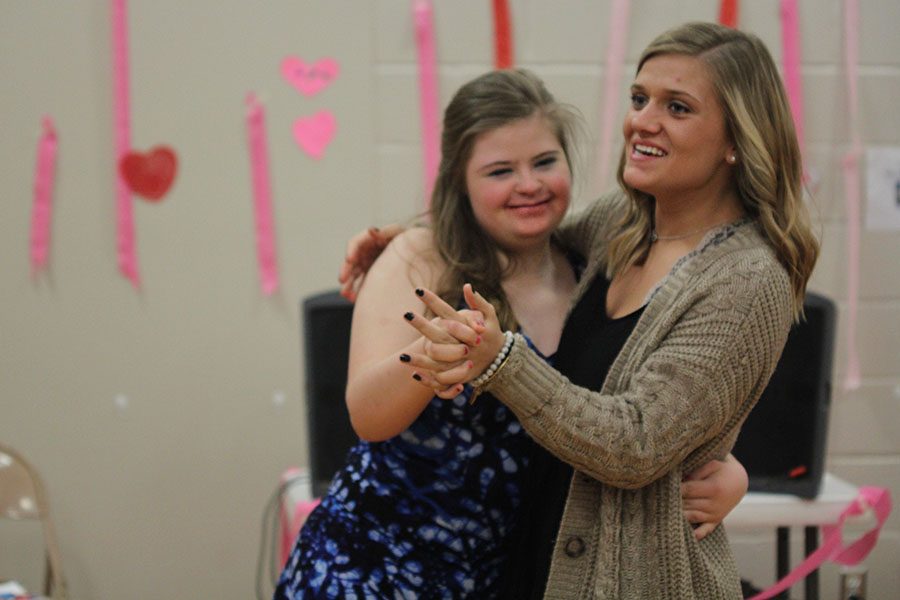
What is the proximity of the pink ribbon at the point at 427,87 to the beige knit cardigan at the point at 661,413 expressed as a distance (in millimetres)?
1409

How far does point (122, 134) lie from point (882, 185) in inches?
77.0

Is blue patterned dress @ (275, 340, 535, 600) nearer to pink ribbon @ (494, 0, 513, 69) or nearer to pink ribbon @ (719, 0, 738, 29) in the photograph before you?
pink ribbon @ (494, 0, 513, 69)

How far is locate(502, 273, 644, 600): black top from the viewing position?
1269 mm

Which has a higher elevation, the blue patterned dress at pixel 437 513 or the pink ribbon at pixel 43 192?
the pink ribbon at pixel 43 192

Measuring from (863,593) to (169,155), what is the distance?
1918 mm

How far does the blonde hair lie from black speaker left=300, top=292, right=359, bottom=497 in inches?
40.3

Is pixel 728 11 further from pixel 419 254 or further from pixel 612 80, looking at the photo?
pixel 419 254

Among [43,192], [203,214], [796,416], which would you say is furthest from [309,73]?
[796,416]

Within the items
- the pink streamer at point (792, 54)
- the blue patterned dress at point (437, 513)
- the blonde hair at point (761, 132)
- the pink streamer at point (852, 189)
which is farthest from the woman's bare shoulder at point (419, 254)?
the pink streamer at point (852, 189)

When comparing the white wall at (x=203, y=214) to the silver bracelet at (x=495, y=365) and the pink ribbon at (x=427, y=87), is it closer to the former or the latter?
the pink ribbon at (x=427, y=87)

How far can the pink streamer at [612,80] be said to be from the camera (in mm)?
2586

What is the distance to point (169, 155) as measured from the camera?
8.32ft

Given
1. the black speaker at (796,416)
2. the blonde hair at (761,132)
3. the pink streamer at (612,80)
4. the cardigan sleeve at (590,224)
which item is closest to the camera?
the blonde hair at (761,132)

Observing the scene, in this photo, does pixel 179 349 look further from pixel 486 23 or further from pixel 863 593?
pixel 863 593
